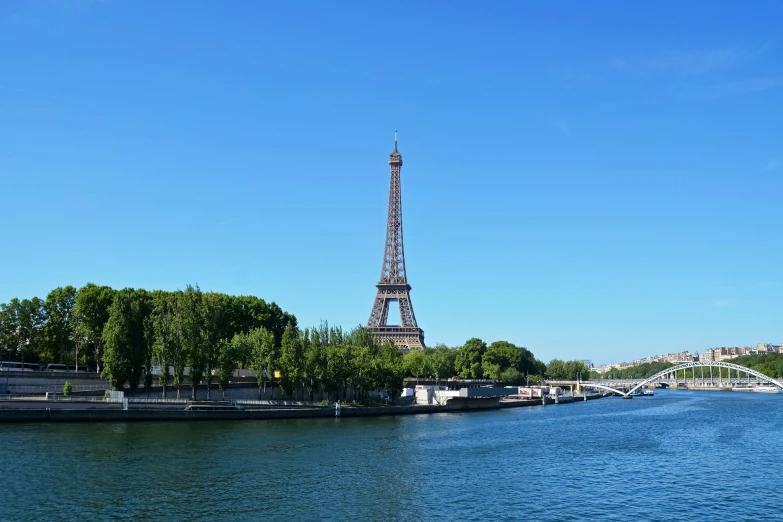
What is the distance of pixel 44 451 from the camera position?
38719 mm

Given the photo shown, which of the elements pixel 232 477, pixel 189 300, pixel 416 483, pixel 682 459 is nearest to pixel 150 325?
pixel 189 300

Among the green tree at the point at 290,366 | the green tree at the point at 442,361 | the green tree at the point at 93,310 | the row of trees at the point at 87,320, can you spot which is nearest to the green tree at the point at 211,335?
the row of trees at the point at 87,320

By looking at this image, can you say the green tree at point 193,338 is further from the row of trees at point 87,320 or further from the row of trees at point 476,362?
the row of trees at point 476,362

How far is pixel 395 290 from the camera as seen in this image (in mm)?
142875

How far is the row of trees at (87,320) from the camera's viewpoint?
65.2 meters

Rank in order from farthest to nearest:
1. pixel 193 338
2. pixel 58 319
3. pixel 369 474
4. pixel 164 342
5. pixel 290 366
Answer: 1. pixel 58 319
2. pixel 290 366
3. pixel 193 338
4. pixel 164 342
5. pixel 369 474

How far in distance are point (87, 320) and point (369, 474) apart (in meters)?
46.8

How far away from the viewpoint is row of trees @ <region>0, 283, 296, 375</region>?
65250mm

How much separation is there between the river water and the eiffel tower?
261ft

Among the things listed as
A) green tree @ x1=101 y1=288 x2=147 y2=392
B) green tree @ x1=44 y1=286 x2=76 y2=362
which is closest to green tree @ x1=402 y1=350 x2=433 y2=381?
green tree @ x1=44 y1=286 x2=76 y2=362

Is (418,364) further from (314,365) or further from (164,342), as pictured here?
(164,342)

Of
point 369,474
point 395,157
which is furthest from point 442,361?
point 369,474

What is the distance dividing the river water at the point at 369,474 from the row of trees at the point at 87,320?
13.7 m

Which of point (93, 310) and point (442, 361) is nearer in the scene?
point (93, 310)
